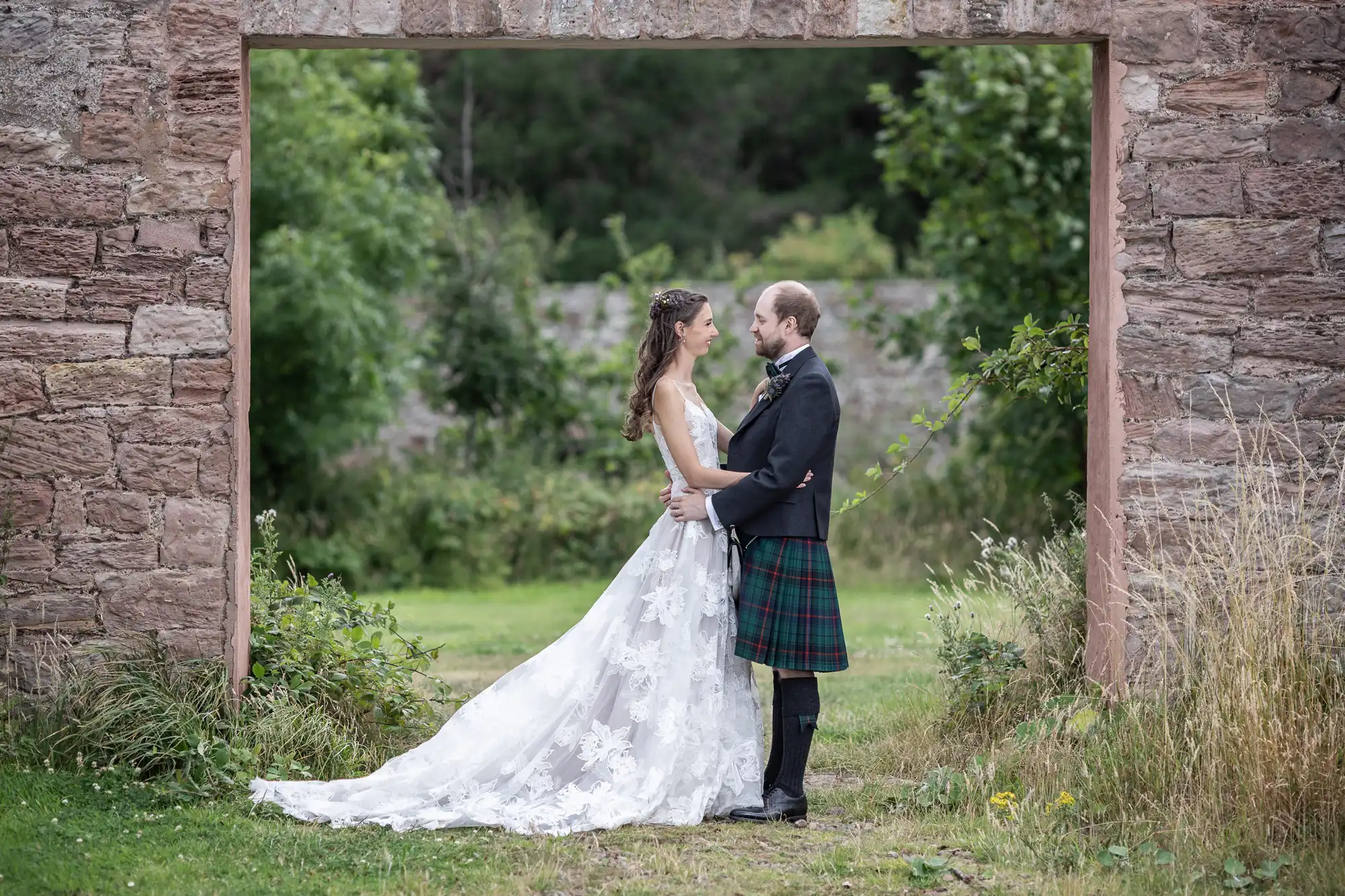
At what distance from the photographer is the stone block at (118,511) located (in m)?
5.24

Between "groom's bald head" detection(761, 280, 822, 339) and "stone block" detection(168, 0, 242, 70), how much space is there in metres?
2.16

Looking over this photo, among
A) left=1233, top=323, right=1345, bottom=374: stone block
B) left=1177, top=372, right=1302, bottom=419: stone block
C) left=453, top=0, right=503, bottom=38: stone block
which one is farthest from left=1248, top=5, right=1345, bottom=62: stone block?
left=453, top=0, right=503, bottom=38: stone block

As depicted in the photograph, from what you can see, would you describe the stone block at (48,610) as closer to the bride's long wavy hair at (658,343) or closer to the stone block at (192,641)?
the stone block at (192,641)

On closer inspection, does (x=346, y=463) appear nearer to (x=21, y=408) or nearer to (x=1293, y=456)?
(x=21, y=408)

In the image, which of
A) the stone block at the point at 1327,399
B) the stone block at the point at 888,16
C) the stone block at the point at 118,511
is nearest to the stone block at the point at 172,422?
the stone block at the point at 118,511

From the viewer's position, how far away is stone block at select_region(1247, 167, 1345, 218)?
5227 mm

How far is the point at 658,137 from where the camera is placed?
2311 cm

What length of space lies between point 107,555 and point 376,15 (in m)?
2.23

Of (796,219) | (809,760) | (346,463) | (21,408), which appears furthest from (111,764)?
(796,219)

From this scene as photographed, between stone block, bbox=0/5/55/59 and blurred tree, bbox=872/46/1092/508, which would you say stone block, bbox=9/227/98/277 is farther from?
blurred tree, bbox=872/46/1092/508

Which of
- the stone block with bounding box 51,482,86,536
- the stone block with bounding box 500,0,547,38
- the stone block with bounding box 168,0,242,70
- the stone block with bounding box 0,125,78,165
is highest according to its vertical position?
the stone block with bounding box 500,0,547,38

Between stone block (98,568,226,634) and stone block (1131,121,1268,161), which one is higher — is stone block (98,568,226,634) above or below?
below

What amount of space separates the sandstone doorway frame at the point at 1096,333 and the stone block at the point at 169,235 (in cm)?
15

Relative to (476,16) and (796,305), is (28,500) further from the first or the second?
(796,305)
